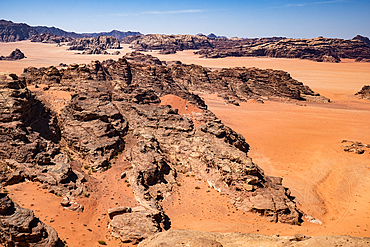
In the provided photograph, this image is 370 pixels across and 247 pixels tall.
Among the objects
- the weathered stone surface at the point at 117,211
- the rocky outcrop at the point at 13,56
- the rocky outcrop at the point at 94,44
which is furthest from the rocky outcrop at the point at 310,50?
the weathered stone surface at the point at 117,211

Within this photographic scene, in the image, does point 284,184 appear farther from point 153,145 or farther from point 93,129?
point 93,129

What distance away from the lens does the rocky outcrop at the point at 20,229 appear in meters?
10.7

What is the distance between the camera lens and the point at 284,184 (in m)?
21.9

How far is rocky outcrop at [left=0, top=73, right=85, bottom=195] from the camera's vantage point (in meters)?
15.5

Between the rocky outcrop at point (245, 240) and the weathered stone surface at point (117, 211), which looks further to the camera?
the weathered stone surface at point (117, 211)

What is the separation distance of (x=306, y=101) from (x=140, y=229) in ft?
184

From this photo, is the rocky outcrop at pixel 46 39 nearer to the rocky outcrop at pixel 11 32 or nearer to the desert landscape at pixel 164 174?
the rocky outcrop at pixel 11 32

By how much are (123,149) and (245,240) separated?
1432cm

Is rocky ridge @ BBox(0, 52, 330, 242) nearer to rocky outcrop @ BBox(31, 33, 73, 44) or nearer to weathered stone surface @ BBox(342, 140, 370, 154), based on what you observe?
weathered stone surface @ BBox(342, 140, 370, 154)

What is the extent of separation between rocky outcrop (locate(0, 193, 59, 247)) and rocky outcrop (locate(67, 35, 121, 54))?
143m

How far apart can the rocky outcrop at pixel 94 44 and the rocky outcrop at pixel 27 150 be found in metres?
132

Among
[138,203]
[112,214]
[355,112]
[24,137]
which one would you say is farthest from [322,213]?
[355,112]

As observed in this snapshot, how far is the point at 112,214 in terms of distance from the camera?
46.1ft

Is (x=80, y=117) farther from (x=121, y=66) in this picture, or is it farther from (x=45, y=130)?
(x=121, y=66)
